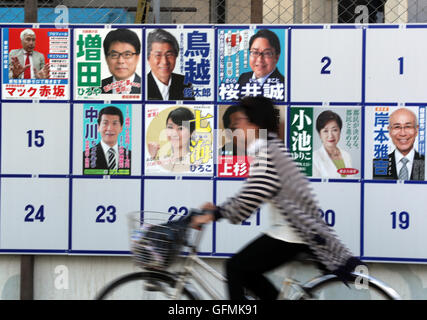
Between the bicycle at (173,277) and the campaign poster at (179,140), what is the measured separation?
1.81 m

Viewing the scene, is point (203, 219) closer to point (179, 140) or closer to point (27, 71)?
point (179, 140)

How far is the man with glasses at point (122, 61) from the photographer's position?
226 inches

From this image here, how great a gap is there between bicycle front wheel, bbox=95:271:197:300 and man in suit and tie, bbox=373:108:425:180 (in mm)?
2521

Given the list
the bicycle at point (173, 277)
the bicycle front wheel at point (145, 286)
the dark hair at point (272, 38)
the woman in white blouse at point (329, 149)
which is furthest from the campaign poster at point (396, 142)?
the bicycle front wheel at point (145, 286)

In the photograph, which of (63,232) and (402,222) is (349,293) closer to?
(402,222)

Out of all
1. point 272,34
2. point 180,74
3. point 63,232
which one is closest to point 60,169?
point 63,232

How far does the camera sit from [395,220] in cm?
555

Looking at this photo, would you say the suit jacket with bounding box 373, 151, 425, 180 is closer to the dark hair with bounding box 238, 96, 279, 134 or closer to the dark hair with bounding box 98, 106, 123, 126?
the dark hair with bounding box 238, 96, 279, 134

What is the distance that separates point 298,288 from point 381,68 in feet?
8.49

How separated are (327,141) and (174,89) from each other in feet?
4.88

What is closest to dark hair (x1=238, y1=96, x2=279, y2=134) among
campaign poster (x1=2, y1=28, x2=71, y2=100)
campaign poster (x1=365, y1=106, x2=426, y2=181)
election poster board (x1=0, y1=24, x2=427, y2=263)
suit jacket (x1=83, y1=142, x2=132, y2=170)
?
election poster board (x1=0, y1=24, x2=427, y2=263)

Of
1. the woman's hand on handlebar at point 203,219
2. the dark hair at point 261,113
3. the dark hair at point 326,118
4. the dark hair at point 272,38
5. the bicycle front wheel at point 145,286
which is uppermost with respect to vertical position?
the dark hair at point 272,38

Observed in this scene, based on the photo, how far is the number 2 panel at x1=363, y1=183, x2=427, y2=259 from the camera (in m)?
5.53

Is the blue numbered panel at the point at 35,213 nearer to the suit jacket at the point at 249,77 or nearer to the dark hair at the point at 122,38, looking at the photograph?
the dark hair at the point at 122,38
